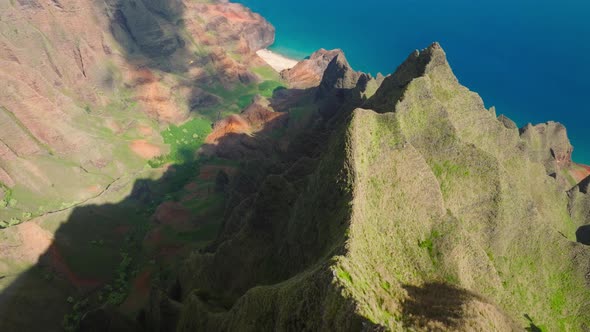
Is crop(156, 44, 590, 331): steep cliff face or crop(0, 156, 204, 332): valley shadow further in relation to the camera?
crop(0, 156, 204, 332): valley shadow

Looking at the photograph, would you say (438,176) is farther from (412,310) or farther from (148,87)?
(148,87)

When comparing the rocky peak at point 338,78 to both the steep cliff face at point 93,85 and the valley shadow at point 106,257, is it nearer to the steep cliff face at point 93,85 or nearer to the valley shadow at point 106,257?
the valley shadow at point 106,257

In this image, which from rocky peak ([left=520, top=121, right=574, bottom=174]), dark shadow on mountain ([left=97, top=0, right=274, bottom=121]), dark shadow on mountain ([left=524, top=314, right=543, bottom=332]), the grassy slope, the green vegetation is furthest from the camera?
dark shadow on mountain ([left=97, top=0, right=274, bottom=121])

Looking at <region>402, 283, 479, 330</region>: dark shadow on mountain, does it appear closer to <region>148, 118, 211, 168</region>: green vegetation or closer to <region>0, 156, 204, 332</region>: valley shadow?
<region>0, 156, 204, 332</region>: valley shadow

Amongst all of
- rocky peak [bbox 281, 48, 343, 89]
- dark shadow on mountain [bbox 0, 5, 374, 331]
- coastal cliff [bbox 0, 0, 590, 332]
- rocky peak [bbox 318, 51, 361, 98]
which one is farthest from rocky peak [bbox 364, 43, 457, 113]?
rocky peak [bbox 281, 48, 343, 89]

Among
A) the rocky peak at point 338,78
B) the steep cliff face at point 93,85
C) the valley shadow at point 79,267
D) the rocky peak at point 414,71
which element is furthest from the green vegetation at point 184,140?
the rocky peak at point 414,71

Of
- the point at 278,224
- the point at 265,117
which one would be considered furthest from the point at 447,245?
the point at 265,117

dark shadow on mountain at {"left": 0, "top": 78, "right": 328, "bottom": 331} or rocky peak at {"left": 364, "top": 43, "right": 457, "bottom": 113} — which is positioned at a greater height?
rocky peak at {"left": 364, "top": 43, "right": 457, "bottom": 113}
